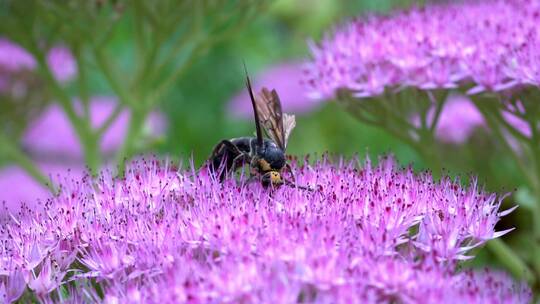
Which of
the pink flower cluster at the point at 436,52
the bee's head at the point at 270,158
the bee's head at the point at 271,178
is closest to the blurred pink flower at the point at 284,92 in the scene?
the pink flower cluster at the point at 436,52

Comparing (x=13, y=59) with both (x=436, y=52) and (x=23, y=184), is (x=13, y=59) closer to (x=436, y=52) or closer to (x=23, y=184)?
(x=23, y=184)

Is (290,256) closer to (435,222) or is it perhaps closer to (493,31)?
(435,222)

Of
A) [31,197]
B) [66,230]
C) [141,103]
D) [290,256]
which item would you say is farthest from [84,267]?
[31,197]

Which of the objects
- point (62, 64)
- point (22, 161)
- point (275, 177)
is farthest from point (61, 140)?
point (275, 177)

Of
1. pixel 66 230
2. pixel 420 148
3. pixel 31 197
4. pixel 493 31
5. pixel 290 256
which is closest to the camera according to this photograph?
pixel 290 256

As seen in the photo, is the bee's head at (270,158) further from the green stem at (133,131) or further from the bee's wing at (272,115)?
the green stem at (133,131)
